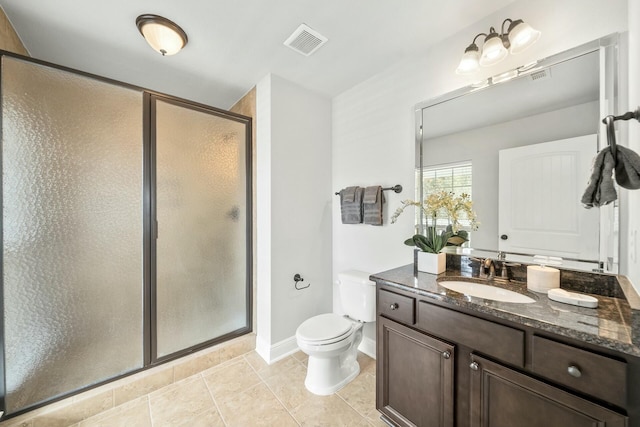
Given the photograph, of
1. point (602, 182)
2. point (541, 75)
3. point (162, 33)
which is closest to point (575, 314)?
point (602, 182)

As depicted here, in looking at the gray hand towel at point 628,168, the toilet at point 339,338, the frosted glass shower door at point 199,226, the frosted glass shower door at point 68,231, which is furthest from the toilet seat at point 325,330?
the gray hand towel at point 628,168

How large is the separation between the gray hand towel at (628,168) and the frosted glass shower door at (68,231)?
8.33 ft

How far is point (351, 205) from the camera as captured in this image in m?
2.20

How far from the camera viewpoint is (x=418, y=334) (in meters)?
1.25

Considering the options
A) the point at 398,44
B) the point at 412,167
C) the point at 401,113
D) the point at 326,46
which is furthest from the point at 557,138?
the point at 326,46

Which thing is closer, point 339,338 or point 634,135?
point 634,135

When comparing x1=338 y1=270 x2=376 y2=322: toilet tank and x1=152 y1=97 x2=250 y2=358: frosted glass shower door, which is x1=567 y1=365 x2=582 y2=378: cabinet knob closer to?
x1=338 y1=270 x2=376 y2=322: toilet tank

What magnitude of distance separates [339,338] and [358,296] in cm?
36

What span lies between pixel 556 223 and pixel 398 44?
149 centimetres

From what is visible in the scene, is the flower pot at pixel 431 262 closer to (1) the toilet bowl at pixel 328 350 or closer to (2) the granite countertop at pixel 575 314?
(2) the granite countertop at pixel 575 314

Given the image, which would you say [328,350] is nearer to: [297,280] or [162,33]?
[297,280]

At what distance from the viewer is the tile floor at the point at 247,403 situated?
1.51 m

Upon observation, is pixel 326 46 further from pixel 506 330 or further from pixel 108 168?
Answer: pixel 506 330

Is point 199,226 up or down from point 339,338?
up
